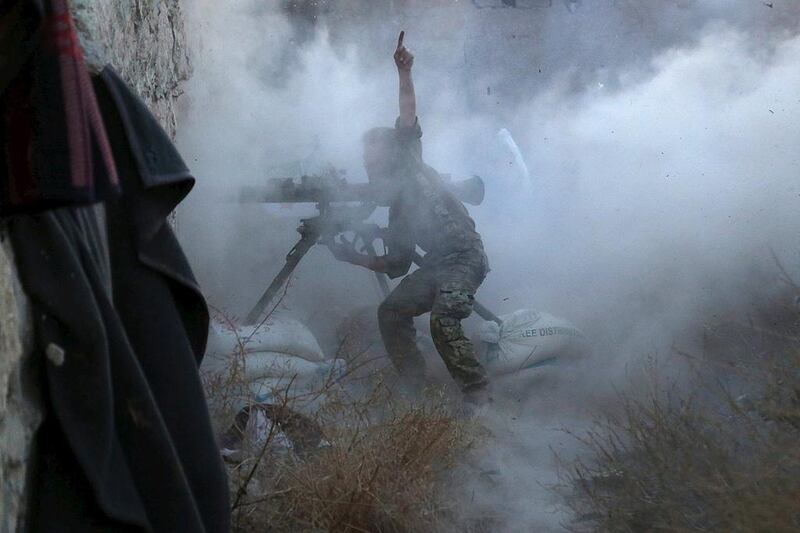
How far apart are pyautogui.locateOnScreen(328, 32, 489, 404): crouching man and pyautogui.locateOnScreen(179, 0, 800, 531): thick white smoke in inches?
20.3

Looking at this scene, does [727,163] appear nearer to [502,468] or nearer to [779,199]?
[779,199]

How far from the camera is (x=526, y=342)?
596cm

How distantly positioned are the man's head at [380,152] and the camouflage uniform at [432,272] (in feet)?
0.32

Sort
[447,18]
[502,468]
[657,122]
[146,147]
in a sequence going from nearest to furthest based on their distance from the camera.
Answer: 1. [146,147]
2. [502,468]
3. [657,122]
4. [447,18]

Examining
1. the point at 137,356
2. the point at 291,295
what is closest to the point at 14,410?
the point at 137,356

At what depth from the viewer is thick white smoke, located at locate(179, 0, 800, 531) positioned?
674cm

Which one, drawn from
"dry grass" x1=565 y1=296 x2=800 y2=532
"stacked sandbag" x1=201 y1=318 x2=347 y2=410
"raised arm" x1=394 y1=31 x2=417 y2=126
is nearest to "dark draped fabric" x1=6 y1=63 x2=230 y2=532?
"dry grass" x1=565 y1=296 x2=800 y2=532

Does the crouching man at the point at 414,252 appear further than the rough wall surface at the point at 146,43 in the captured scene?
Yes

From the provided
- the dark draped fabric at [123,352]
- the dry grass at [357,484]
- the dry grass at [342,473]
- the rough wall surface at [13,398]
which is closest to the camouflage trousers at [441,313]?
the dry grass at [342,473]

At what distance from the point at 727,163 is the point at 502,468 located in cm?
512

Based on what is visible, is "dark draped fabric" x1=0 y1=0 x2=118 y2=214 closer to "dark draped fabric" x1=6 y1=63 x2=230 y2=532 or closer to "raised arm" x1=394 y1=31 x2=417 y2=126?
"dark draped fabric" x1=6 y1=63 x2=230 y2=532

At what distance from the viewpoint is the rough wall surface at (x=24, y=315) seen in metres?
1.70

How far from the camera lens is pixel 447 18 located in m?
9.84

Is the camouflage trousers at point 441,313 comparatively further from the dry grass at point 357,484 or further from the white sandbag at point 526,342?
the dry grass at point 357,484
